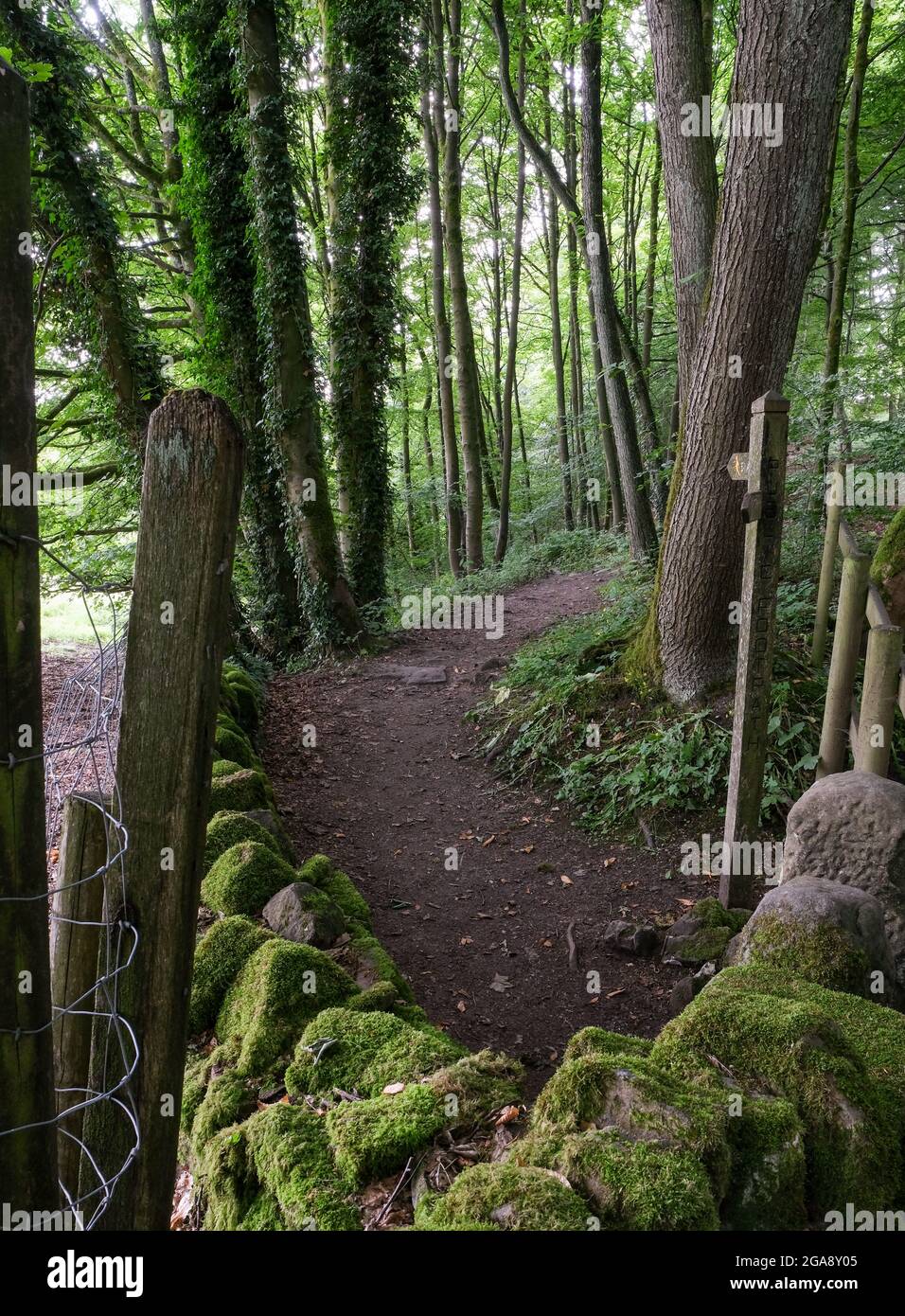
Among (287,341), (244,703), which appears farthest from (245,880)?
(287,341)

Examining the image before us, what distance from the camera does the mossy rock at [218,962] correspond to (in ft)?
11.3

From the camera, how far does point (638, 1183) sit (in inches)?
75.0

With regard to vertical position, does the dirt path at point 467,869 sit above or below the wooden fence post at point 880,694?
below

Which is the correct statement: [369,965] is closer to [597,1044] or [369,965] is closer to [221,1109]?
[221,1109]

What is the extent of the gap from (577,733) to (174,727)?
588 cm

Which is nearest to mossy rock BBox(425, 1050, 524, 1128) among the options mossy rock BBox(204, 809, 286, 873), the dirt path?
the dirt path

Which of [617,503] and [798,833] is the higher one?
Answer: [617,503]

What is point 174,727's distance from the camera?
177cm

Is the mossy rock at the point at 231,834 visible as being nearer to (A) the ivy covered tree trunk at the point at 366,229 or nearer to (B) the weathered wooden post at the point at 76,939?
(B) the weathered wooden post at the point at 76,939

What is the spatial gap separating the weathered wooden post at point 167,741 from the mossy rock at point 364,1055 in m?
0.88

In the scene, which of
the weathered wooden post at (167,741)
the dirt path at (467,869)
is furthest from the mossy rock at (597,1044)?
the dirt path at (467,869)

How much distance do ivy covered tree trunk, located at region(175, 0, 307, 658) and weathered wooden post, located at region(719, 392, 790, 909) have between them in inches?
353
